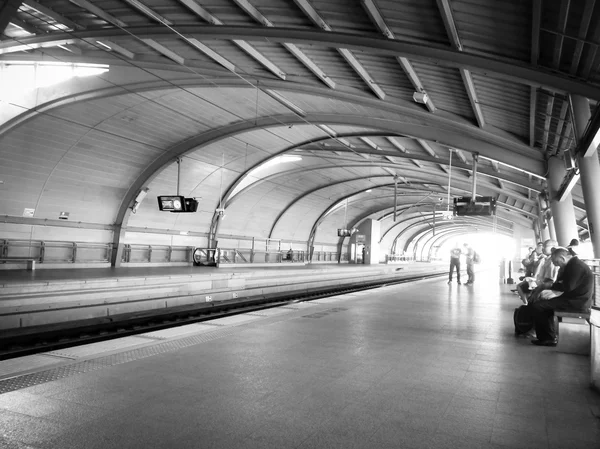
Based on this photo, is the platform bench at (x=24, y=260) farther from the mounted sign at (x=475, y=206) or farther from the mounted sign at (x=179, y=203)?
the mounted sign at (x=475, y=206)

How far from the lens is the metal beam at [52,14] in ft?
32.8

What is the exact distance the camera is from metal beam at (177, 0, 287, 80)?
971 centimetres

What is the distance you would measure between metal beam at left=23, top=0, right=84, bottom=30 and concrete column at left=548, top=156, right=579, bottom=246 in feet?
46.0

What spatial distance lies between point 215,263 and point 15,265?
1071 centimetres

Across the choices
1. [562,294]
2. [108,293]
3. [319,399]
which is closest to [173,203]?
[108,293]

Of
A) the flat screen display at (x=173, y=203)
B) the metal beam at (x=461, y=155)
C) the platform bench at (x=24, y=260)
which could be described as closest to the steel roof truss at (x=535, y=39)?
the metal beam at (x=461, y=155)

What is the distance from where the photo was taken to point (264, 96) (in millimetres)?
17141

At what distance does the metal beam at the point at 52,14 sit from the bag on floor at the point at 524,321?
451 inches

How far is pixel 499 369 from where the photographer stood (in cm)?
503

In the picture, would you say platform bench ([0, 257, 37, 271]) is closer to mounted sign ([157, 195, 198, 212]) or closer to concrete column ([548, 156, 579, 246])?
mounted sign ([157, 195, 198, 212])

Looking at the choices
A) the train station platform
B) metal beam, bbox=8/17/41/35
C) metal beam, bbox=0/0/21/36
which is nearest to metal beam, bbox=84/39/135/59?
metal beam, bbox=8/17/41/35

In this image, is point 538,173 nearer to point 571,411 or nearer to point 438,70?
point 438,70

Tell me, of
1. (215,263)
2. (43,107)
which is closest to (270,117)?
(43,107)

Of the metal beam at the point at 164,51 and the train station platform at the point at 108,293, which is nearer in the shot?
the train station platform at the point at 108,293
